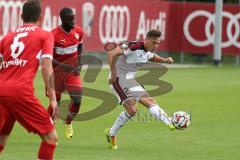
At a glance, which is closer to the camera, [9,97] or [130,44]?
[9,97]

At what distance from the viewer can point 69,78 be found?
14.0 meters

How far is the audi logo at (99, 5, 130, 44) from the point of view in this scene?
35.0 m

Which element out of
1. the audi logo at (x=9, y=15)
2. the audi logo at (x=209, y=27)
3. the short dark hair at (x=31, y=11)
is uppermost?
the short dark hair at (x=31, y=11)

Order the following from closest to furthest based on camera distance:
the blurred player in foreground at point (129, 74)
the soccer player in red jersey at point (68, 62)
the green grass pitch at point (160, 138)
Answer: the green grass pitch at point (160, 138), the blurred player in foreground at point (129, 74), the soccer player in red jersey at point (68, 62)

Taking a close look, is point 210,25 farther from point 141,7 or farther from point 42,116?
point 42,116

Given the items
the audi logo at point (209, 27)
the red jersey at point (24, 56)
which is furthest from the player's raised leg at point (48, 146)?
the audi logo at point (209, 27)

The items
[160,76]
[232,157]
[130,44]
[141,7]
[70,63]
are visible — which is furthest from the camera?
[141,7]

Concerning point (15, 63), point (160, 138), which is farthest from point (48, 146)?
point (160, 138)

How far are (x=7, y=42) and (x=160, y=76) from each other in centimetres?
1793

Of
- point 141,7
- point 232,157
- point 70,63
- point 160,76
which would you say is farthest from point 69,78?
point 141,7

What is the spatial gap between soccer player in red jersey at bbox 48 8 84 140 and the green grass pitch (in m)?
0.55

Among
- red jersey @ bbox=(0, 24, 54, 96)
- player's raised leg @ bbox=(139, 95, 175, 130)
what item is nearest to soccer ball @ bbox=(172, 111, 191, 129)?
player's raised leg @ bbox=(139, 95, 175, 130)

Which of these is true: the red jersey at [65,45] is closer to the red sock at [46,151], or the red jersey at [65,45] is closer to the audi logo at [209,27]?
the red sock at [46,151]

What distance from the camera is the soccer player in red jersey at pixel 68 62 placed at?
13.6 m
